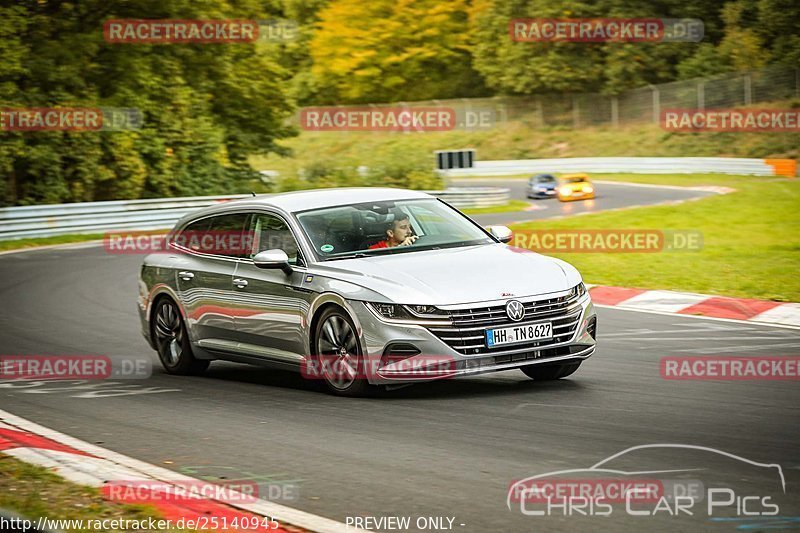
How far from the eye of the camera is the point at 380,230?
33.4 ft

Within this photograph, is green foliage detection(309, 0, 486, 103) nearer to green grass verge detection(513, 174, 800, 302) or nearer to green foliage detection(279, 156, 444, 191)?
green foliage detection(279, 156, 444, 191)

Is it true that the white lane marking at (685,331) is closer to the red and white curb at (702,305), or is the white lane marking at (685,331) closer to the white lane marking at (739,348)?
the red and white curb at (702,305)

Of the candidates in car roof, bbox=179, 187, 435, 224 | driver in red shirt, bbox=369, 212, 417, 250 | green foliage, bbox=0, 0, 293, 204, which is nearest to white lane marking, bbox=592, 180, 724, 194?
green foliage, bbox=0, 0, 293, 204

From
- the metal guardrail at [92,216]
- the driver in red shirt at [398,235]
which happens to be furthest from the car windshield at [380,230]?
the metal guardrail at [92,216]

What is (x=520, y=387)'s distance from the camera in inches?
380

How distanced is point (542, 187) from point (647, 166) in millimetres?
→ 13084

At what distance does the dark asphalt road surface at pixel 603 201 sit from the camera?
34.4 m

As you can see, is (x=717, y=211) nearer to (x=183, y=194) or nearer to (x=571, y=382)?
(x=183, y=194)

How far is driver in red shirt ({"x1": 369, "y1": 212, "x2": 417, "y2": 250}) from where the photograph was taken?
10.1 m

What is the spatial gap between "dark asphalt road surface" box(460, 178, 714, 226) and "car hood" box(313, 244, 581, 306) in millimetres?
21669

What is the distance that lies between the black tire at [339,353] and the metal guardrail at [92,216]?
72.0ft

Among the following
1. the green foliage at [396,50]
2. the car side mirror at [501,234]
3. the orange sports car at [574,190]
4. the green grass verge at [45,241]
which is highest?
the green foliage at [396,50]

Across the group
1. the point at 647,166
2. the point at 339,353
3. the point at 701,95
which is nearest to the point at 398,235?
the point at 339,353

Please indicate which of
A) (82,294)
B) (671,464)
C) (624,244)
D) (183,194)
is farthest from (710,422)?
(183,194)
